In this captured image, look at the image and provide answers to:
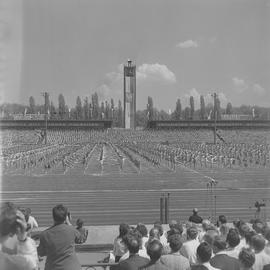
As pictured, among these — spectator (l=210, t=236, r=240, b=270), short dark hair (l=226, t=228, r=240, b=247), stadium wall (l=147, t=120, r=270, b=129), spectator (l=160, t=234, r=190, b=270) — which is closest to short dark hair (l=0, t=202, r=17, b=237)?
spectator (l=160, t=234, r=190, b=270)

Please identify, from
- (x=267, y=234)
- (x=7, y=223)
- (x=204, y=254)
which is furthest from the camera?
(x=267, y=234)

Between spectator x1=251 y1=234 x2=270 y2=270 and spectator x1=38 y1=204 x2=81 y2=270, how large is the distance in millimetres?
1559

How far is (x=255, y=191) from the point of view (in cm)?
2033

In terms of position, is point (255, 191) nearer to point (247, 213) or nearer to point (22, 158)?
point (247, 213)

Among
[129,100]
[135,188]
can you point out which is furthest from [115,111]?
[135,188]

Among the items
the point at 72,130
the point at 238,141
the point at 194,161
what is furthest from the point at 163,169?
the point at 72,130

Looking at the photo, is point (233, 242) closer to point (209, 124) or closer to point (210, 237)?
point (210, 237)

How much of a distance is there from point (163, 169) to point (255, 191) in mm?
10739

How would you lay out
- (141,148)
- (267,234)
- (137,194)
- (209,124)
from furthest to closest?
(209,124), (141,148), (137,194), (267,234)

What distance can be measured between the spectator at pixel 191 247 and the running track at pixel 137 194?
24.3ft

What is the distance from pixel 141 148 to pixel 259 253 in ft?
156

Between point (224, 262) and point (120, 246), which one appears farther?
point (120, 246)

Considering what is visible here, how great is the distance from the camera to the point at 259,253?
466cm

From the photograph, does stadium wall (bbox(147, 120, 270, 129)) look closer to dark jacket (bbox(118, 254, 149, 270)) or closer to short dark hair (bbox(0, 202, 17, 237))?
dark jacket (bbox(118, 254, 149, 270))
